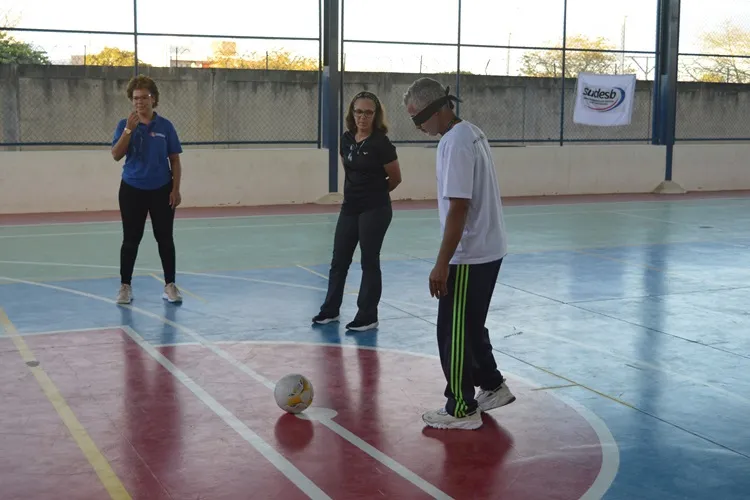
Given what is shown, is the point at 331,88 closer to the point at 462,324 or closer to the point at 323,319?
the point at 323,319

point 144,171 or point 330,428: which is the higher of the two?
point 144,171

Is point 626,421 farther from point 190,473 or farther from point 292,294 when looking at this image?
point 292,294

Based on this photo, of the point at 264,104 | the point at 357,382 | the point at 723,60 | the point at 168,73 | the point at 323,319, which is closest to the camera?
the point at 357,382

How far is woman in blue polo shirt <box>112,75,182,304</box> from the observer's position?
8617 mm

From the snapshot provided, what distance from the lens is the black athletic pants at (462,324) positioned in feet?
17.5

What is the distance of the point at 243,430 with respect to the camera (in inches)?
218

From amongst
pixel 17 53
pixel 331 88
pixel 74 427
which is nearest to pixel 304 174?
pixel 331 88

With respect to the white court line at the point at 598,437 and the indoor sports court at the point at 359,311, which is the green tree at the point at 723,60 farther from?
the white court line at the point at 598,437

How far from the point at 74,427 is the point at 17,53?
1788cm

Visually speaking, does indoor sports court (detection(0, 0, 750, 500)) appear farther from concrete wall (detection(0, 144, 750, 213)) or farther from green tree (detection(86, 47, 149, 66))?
green tree (detection(86, 47, 149, 66))

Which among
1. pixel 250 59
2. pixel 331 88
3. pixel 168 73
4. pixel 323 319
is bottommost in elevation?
pixel 323 319

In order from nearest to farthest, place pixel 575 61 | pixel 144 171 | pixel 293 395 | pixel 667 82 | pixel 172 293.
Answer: pixel 293 395 < pixel 144 171 < pixel 172 293 < pixel 667 82 < pixel 575 61

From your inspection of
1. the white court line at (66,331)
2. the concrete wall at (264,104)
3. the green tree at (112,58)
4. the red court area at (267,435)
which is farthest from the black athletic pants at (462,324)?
the green tree at (112,58)

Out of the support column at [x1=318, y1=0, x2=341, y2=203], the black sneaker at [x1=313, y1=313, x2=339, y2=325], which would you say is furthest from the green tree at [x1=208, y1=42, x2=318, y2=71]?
the black sneaker at [x1=313, y1=313, x2=339, y2=325]
